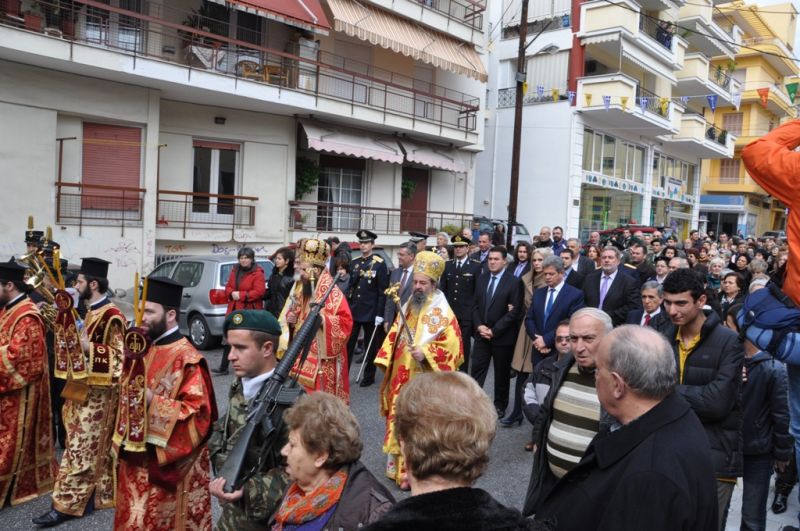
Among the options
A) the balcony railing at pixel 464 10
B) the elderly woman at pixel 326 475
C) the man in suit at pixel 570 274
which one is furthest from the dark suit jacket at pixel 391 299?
the balcony railing at pixel 464 10

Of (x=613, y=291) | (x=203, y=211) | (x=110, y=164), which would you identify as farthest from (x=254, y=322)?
(x=203, y=211)

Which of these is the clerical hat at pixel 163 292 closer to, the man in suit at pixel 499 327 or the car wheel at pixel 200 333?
the man in suit at pixel 499 327

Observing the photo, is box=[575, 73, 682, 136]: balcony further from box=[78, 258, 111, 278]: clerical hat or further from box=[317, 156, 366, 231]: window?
box=[78, 258, 111, 278]: clerical hat

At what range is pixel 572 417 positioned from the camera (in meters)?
3.30

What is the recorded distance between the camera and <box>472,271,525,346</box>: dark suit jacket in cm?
733

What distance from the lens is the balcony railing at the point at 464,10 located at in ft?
69.5

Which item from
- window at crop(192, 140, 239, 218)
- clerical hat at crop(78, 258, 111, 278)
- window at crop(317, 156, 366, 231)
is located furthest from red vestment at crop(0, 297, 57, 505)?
window at crop(317, 156, 366, 231)

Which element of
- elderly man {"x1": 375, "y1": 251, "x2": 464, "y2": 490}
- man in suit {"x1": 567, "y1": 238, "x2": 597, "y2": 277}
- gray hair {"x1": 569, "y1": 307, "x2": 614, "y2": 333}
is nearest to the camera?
gray hair {"x1": 569, "y1": 307, "x2": 614, "y2": 333}

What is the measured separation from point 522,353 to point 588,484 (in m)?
5.14

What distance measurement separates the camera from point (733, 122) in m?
41.2

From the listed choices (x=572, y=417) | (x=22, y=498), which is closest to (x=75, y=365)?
(x=22, y=498)

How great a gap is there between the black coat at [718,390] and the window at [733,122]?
4371 centimetres

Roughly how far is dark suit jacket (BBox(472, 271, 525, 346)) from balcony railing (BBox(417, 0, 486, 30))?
52.0ft

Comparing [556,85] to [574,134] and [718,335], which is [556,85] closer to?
[574,134]
